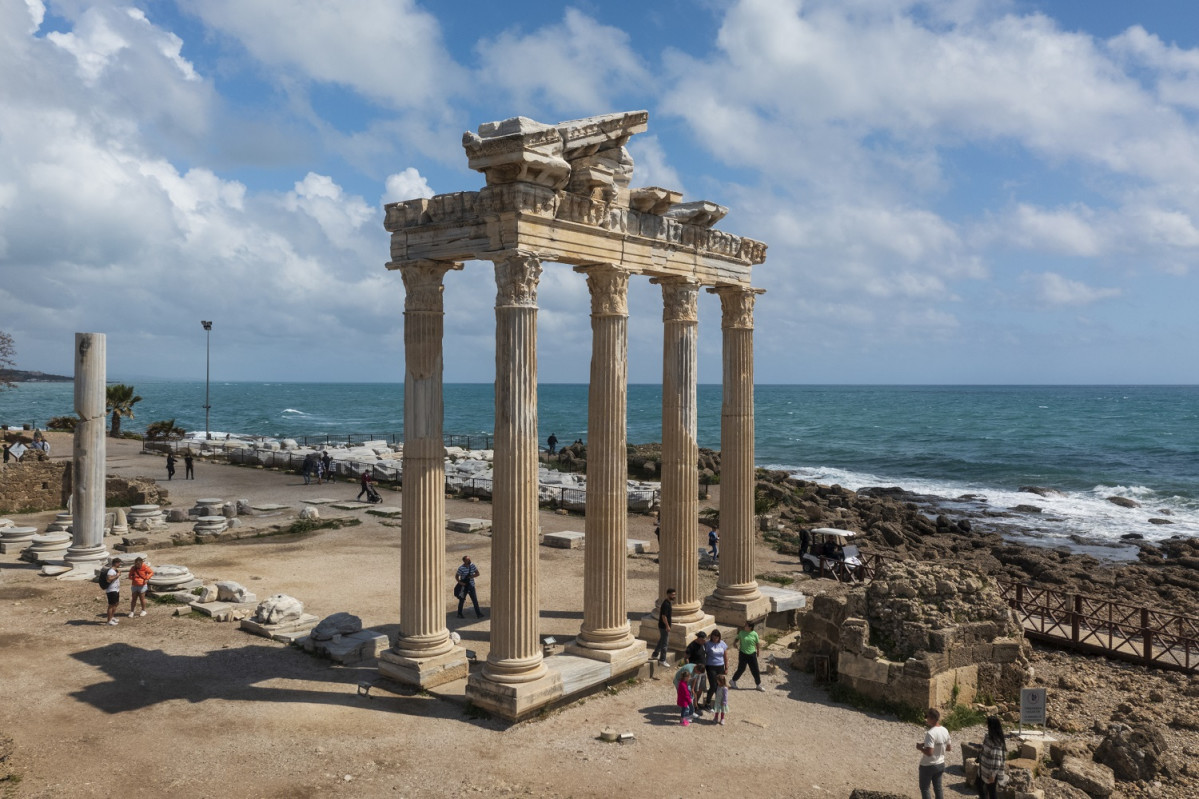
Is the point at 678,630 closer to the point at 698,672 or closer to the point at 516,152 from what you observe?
the point at 698,672

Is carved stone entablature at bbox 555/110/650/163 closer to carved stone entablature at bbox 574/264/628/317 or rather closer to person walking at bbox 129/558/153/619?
carved stone entablature at bbox 574/264/628/317

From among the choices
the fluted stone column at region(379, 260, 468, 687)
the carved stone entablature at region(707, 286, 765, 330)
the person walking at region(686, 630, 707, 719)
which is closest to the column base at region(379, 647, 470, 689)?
the fluted stone column at region(379, 260, 468, 687)

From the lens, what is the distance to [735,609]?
1612 cm

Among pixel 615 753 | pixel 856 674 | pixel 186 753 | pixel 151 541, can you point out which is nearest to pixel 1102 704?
pixel 856 674

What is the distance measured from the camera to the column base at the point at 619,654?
13289mm

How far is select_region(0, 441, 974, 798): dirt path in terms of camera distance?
1016 cm

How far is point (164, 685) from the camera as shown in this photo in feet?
→ 42.7

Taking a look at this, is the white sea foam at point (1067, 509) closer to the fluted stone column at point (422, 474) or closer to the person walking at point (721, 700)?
the person walking at point (721, 700)

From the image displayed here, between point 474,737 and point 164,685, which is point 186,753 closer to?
point 164,685

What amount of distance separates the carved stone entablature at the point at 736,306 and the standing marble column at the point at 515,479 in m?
5.66

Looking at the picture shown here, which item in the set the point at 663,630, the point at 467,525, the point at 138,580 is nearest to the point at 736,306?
the point at 663,630

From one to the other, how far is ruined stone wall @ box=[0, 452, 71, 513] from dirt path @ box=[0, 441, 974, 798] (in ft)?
47.8

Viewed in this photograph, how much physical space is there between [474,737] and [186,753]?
3.56 m

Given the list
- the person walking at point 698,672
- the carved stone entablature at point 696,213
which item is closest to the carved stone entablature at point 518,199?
the carved stone entablature at point 696,213
